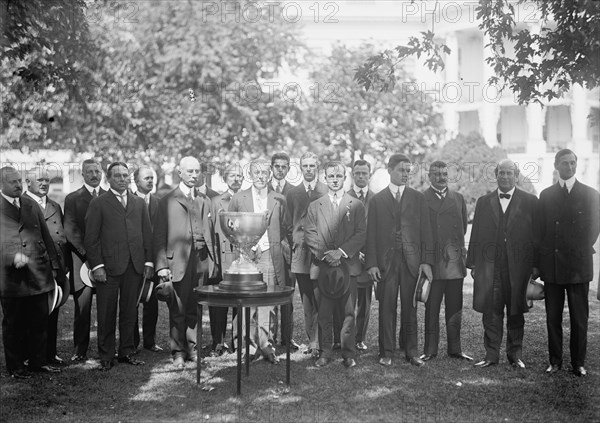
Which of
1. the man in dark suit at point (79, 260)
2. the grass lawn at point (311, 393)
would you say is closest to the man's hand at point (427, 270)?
the grass lawn at point (311, 393)

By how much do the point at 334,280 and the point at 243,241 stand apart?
163 centimetres

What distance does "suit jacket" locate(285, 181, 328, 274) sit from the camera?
9.80m

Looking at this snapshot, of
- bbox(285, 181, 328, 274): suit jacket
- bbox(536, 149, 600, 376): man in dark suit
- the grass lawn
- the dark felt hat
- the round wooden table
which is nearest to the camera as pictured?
the grass lawn

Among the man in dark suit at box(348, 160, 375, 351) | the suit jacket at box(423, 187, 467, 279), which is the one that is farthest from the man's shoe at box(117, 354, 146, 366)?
the suit jacket at box(423, 187, 467, 279)

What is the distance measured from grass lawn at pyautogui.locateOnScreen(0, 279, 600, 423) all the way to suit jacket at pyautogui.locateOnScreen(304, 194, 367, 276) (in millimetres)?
1343

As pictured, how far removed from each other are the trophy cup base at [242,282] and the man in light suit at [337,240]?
143 centimetres

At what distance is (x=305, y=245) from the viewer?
9.76m

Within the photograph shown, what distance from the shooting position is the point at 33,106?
66.6 ft

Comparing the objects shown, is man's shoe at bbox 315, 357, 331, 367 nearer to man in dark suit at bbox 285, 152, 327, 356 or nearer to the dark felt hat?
man in dark suit at bbox 285, 152, 327, 356

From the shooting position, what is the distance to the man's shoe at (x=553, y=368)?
8.85 metres

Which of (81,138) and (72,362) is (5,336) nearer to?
(72,362)

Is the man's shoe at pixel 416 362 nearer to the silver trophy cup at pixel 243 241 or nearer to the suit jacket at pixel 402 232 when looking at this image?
the suit jacket at pixel 402 232

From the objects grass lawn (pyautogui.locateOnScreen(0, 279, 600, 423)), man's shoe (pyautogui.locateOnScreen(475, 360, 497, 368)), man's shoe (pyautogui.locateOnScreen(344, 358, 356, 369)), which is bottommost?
grass lawn (pyautogui.locateOnScreen(0, 279, 600, 423))

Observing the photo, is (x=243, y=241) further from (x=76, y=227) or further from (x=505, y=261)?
(x=505, y=261)
